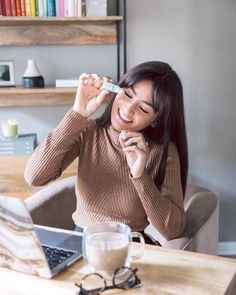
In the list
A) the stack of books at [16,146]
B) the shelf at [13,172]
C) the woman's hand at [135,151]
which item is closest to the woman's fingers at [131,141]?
the woman's hand at [135,151]

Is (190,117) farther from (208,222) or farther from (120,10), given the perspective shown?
(208,222)

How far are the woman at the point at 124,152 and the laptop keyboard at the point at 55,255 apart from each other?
1.14ft

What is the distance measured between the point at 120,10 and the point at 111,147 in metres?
1.10

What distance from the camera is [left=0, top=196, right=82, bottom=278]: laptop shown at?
0.85m

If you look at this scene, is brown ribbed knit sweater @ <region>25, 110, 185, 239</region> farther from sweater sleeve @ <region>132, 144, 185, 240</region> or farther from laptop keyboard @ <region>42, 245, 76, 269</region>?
laptop keyboard @ <region>42, 245, 76, 269</region>

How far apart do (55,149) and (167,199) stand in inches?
14.7

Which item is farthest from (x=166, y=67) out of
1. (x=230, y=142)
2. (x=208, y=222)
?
(x=230, y=142)

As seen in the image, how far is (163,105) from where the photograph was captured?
4.59 ft

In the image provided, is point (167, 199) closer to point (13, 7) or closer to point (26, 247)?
point (26, 247)

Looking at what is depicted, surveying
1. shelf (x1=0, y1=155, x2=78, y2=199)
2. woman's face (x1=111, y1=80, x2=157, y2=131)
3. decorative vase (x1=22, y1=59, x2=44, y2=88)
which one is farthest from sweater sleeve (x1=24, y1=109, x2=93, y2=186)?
decorative vase (x1=22, y1=59, x2=44, y2=88)

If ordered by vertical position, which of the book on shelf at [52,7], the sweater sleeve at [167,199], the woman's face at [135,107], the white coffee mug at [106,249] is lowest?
the sweater sleeve at [167,199]

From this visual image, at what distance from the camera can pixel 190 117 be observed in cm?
243

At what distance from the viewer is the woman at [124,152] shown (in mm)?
1350

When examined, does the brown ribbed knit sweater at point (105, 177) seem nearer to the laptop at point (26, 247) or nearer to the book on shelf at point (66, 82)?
the laptop at point (26, 247)
